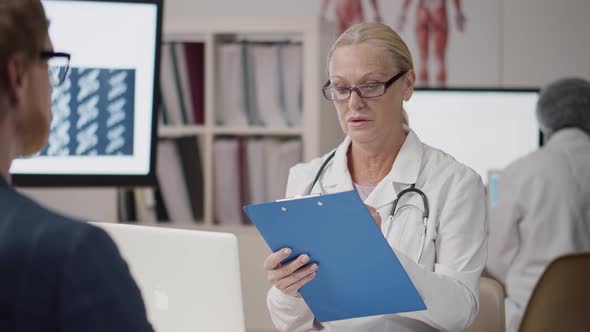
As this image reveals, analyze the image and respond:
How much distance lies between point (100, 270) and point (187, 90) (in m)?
2.62

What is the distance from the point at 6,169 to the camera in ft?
2.68

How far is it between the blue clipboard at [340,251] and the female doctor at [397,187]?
108 mm

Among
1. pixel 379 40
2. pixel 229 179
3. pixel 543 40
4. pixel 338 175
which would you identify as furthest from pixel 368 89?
pixel 543 40


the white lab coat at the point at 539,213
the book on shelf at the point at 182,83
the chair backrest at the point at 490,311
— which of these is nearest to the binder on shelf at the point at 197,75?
the book on shelf at the point at 182,83

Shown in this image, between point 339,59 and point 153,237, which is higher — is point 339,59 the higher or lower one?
the higher one

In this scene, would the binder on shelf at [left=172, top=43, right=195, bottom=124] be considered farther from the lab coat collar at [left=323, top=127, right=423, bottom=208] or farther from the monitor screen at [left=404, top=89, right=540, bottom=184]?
the lab coat collar at [left=323, top=127, right=423, bottom=208]

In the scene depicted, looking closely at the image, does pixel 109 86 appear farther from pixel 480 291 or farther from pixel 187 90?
pixel 187 90

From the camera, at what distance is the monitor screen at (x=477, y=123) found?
3738mm

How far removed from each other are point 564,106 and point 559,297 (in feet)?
6.02

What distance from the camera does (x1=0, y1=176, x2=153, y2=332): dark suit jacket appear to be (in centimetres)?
75

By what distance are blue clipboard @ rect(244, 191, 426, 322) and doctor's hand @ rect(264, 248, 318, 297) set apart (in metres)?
0.01

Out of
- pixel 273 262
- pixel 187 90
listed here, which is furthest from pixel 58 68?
pixel 187 90

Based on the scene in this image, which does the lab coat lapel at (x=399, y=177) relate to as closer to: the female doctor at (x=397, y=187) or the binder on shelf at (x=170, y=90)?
the female doctor at (x=397, y=187)

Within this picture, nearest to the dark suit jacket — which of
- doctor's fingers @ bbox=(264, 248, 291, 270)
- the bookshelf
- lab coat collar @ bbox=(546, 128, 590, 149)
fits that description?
doctor's fingers @ bbox=(264, 248, 291, 270)
